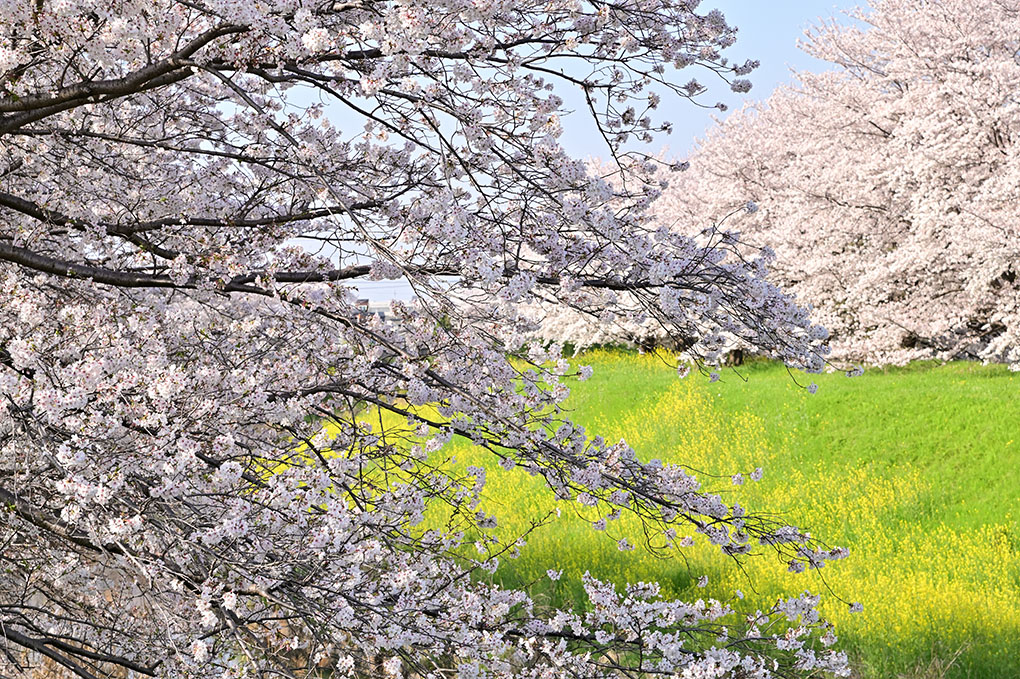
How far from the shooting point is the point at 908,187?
→ 16922 mm

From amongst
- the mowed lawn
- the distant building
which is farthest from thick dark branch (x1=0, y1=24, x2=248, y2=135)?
the mowed lawn

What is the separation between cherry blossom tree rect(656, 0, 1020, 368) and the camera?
15.0 m

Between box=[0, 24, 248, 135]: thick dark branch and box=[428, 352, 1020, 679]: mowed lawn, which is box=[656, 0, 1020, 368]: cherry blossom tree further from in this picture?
box=[0, 24, 248, 135]: thick dark branch

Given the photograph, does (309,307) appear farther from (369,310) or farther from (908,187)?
(908,187)

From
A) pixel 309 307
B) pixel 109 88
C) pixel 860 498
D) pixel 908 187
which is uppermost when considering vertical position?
pixel 908 187

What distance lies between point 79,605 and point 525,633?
2.70 meters

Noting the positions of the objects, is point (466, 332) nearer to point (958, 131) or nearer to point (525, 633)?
point (525, 633)

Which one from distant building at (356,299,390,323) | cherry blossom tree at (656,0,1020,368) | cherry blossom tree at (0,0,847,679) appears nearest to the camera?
cherry blossom tree at (0,0,847,679)

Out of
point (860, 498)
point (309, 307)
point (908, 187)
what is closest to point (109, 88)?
point (309, 307)

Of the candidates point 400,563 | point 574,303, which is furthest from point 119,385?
point 574,303

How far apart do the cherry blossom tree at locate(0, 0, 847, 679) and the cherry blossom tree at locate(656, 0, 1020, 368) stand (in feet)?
41.7

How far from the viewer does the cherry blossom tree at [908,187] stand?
1502cm

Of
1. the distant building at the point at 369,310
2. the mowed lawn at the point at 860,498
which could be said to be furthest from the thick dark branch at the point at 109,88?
the mowed lawn at the point at 860,498

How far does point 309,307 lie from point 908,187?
16.2 meters
